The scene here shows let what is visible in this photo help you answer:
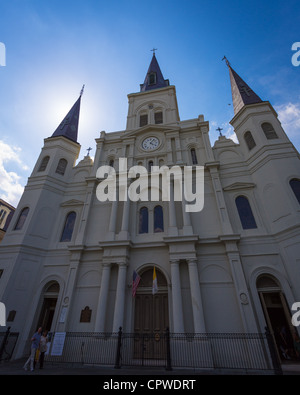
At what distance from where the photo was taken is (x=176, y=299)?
11109 millimetres

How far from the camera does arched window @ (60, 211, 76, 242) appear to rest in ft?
50.9

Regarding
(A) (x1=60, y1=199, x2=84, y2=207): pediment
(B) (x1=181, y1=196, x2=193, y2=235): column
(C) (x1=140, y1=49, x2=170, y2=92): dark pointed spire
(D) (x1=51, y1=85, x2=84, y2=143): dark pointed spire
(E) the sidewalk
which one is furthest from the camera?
(C) (x1=140, y1=49, x2=170, y2=92): dark pointed spire

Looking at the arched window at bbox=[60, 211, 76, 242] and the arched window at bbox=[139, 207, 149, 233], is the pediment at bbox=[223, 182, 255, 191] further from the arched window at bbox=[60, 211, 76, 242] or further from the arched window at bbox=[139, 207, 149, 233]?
the arched window at bbox=[60, 211, 76, 242]

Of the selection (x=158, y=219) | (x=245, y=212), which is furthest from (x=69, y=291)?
(x=245, y=212)

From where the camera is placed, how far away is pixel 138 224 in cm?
1484

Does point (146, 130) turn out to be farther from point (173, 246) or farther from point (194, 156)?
point (173, 246)

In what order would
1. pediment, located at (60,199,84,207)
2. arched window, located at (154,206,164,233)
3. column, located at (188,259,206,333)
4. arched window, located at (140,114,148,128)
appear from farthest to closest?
1. arched window, located at (140,114,148,128)
2. pediment, located at (60,199,84,207)
3. arched window, located at (154,206,164,233)
4. column, located at (188,259,206,333)

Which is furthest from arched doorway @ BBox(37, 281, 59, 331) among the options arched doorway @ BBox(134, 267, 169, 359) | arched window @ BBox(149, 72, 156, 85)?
arched window @ BBox(149, 72, 156, 85)

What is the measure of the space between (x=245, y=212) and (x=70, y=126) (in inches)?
729

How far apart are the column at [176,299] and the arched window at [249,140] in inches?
398

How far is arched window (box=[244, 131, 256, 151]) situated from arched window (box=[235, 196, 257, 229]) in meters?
4.13

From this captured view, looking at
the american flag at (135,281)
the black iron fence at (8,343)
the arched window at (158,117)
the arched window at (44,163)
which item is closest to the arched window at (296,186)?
the american flag at (135,281)
